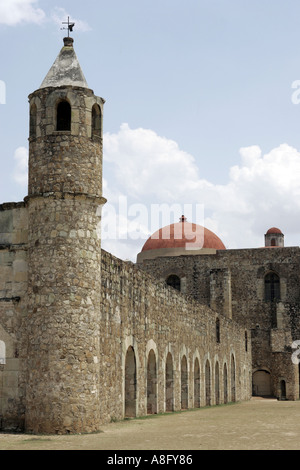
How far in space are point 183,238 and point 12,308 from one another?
30186 millimetres

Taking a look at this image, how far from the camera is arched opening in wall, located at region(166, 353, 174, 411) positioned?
20.6 metres

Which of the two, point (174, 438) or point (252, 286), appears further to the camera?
point (252, 286)

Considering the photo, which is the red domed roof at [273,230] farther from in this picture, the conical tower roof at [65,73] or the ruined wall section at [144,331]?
the conical tower roof at [65,73]

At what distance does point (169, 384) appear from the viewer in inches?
824

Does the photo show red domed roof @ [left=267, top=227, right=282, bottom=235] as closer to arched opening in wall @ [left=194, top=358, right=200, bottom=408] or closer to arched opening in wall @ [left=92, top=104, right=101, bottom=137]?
arched opening in wall @ [left=194, top=358, right=200, bottom=408]

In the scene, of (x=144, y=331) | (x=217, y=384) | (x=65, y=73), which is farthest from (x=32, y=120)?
(x=217, y=384)

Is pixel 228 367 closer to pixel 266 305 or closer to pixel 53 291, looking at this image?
pixel 266 305

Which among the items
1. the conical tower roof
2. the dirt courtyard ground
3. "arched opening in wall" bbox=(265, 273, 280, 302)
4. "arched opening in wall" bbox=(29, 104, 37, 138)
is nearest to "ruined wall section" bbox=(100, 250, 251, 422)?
the dirt courtyard ground

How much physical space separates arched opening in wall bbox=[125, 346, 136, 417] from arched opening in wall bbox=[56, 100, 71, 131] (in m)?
5.80

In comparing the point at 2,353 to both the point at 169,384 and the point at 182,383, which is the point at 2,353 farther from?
the point at 182,383

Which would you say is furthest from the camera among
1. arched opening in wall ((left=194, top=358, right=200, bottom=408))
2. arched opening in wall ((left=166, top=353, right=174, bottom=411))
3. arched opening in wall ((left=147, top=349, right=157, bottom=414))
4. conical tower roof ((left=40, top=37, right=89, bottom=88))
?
arched opening in wall ((left=194, top=358, right=200, bottom=408))

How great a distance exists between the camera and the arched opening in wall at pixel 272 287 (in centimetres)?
3975

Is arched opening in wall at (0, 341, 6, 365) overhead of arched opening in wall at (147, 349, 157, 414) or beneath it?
overhead
